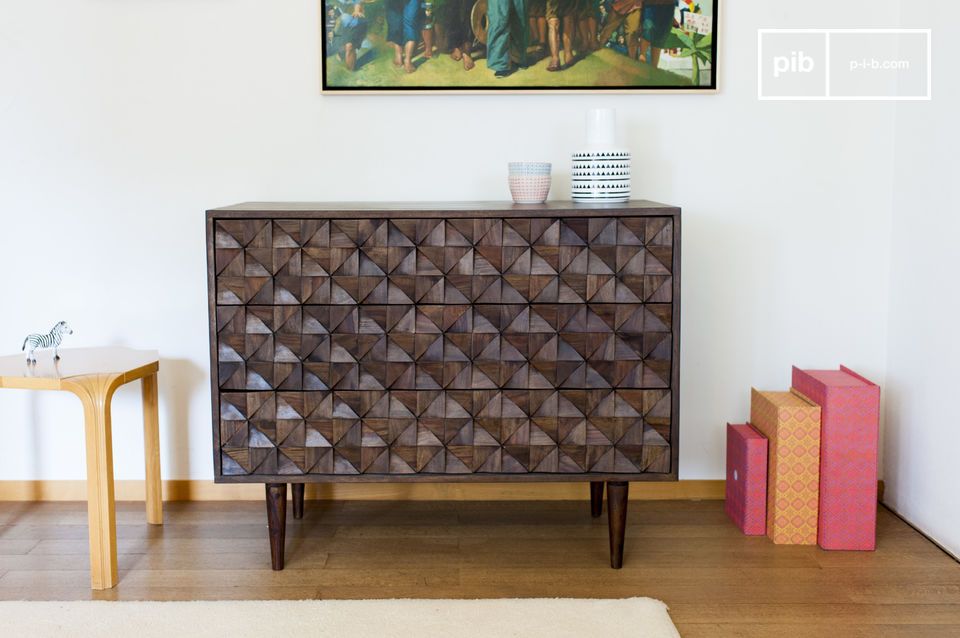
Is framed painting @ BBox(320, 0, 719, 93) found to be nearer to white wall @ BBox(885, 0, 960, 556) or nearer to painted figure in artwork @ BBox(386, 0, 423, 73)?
painted figure in artwork @ BBox(386, 0, 423, 73)

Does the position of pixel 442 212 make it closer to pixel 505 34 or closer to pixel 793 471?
pixel 505 34

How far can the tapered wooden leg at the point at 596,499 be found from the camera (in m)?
2.77

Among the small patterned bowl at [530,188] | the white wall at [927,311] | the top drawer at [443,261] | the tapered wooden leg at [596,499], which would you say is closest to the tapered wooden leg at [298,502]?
the top drawer at [443,261]

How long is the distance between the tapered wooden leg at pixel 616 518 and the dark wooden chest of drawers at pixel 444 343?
0.04 metres

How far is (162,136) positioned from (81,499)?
3.74 ft

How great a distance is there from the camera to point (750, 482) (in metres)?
2.60

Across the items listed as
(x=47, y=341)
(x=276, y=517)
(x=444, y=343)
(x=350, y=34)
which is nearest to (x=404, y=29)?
(x=350, y=34)

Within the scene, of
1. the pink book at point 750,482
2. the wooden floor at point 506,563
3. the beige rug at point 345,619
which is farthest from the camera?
the pink book at point 750,482

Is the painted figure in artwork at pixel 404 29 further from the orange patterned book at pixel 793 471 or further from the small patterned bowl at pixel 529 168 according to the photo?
the orange patterned book at pixel 793 471

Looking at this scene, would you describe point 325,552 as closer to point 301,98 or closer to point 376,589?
point 376,589

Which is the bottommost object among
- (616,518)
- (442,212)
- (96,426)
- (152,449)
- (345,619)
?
(345,619)

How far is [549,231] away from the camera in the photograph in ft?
7.48

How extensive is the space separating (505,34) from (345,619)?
167cm

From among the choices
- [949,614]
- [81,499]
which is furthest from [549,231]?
[81,499]
